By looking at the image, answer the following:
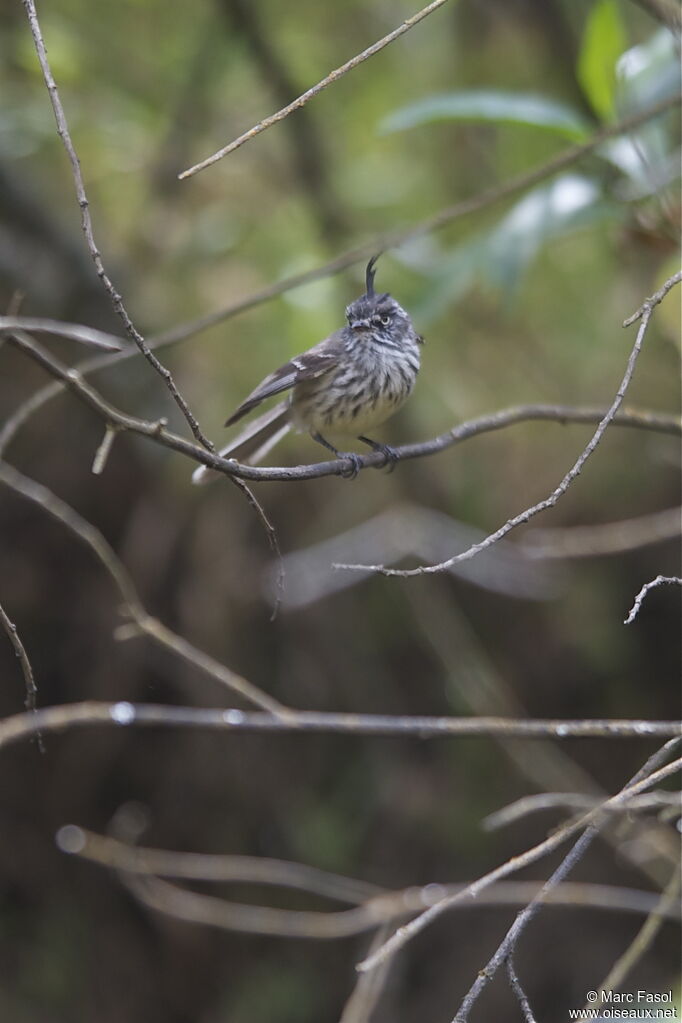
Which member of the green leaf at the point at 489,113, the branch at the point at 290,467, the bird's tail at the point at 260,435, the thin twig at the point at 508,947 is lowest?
the thin twig at the point at 508,947

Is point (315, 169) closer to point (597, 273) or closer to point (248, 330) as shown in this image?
point (248, 330)

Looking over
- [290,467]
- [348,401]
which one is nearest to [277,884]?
[348,401]

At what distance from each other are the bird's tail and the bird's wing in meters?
0.09

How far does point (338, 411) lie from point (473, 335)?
173cm

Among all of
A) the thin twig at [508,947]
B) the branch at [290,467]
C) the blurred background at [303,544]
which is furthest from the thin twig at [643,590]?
the blurred background at [303,544]

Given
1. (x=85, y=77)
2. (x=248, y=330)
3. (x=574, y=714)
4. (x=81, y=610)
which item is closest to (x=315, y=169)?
(x=248, y=330)

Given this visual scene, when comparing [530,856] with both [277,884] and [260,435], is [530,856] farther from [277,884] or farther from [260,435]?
[277,884]

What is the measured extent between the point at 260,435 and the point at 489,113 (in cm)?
113

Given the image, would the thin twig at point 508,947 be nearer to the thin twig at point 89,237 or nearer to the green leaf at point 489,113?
the thin twig at point 89,237

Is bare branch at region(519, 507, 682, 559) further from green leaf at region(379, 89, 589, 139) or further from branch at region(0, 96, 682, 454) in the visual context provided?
green leaf at region(379, 89, 589, 139)

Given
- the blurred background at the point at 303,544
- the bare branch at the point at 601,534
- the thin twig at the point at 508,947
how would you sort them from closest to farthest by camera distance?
the thin twig at the point at 508,947
the bare branch at the point at 601,534
the blurred background at the point at 303,544

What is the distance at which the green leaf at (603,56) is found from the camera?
2814 mm

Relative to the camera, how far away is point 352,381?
3338mm

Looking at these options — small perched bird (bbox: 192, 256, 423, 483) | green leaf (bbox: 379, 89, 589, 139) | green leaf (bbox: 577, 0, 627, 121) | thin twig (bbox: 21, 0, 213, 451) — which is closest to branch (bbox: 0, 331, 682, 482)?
thin twig (bbox: 21, 0, 213, 451)
